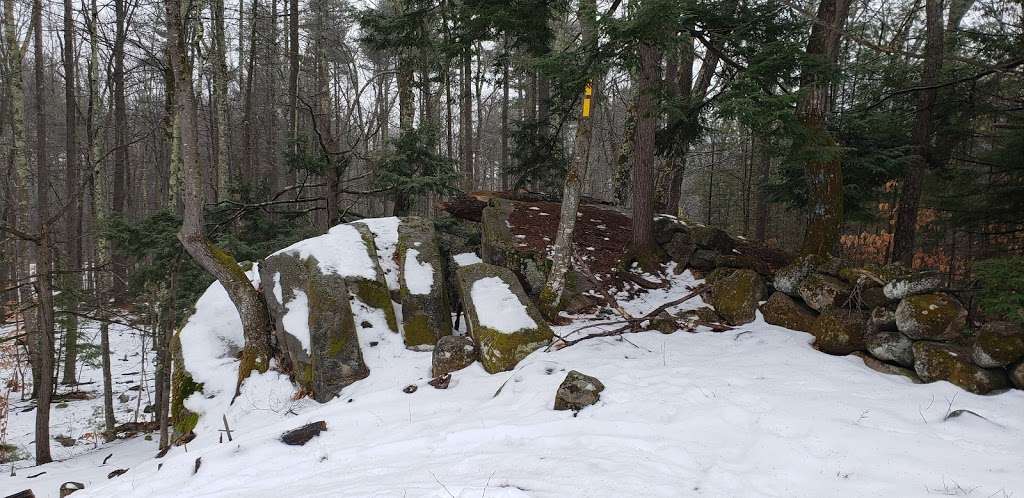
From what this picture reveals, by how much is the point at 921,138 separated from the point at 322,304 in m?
10.6

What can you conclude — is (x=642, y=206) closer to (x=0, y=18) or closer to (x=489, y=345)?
(x=489, y=345)

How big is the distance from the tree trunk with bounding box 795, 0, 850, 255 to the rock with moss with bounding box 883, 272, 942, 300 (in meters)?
1.82

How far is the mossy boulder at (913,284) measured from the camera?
4656mm

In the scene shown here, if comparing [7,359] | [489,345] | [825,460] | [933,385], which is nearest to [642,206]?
[489,345]

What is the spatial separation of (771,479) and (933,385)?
2.54 meters

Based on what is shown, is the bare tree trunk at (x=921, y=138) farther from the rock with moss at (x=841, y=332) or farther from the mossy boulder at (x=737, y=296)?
the rock with moss at (x=841, y=332)

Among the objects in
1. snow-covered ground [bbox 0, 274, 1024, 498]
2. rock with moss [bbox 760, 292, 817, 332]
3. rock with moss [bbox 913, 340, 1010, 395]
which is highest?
rock with moss [bbox 760, 292, 817, 332]

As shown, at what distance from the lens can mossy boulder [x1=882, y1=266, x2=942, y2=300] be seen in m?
4.66

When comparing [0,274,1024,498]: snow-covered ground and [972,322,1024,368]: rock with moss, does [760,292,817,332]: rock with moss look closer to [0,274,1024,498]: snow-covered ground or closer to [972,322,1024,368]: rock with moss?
[0,274,1024,498]: snow-covered ground

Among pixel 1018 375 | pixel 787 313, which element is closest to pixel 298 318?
pixel 787 313

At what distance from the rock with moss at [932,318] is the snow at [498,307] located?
13.0ft

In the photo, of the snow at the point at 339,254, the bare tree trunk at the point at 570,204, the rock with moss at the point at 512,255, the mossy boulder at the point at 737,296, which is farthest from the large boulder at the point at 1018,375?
the snow at the point at 339,254

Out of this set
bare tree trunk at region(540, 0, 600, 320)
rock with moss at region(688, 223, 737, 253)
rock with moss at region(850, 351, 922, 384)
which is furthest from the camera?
rock with moss at region(688, 223, 737, 253)

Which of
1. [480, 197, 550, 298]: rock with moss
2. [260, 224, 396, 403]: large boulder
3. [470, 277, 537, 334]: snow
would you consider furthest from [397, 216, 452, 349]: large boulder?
[480, 197, 550, 298]: rock with moss
